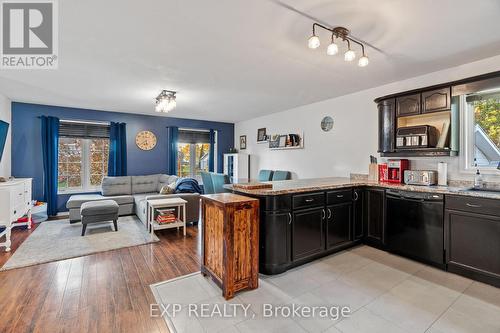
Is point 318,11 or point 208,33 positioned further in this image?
point 208,33

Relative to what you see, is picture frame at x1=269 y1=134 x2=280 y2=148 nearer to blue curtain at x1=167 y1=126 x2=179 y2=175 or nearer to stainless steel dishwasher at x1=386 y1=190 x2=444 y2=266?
blue curtain at x1=167 y1=126 x2=179 y2=175

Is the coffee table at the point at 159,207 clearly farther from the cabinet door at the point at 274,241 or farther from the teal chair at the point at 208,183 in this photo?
the cabinet door at the point at 274,241

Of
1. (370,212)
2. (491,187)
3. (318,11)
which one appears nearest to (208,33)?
(318,11)

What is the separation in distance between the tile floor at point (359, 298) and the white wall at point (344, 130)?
1.44 meters

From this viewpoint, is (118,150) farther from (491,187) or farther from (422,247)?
(491,187)

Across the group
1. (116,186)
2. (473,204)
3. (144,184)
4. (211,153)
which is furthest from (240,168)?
(473,204)

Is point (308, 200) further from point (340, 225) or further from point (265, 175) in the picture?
point (265, 175)

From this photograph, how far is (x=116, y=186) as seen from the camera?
215 inches

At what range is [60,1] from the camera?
1.82m

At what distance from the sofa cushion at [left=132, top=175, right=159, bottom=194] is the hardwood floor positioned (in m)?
2.41

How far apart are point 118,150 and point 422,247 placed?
6.32 m

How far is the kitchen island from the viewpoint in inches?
94.1

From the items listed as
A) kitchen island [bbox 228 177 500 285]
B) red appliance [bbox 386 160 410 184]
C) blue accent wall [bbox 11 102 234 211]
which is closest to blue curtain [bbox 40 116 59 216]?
blue accent wall [bbox 11 102 234 211]

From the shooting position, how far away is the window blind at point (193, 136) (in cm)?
692
